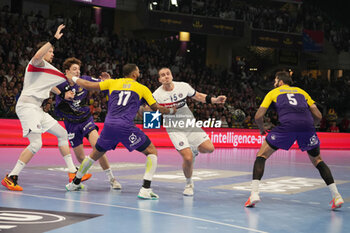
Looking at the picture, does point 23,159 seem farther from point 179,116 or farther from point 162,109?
point 179,116

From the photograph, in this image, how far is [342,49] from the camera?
38.4 meters

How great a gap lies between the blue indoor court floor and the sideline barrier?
561cm

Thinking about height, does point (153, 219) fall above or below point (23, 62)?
below

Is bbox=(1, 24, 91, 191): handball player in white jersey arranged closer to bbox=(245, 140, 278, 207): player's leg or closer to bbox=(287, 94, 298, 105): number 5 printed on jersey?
bbox=(245, 140, 278, 207): player's leg

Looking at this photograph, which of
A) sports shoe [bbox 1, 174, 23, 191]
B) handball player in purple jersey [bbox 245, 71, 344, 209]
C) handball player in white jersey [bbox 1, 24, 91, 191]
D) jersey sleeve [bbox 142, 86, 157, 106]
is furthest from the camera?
handball player in white jersey [bbox 1, 24, 91, 191]

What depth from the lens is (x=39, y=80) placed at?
8.27 meters

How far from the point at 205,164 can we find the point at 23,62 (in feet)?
33.9

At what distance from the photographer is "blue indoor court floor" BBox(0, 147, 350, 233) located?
229 inches

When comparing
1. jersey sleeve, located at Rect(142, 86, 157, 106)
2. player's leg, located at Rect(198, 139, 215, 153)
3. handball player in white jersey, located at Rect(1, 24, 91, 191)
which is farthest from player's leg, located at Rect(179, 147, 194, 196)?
handball player in white jersey, located at Rect(1, 24, 91, 191)

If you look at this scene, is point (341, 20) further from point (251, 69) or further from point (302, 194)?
point (302, 194)

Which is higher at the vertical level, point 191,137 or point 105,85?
point 105,85

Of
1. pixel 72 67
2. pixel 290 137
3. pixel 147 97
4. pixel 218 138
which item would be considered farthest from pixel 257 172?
pixel 218 138

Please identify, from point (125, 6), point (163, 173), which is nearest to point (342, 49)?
point (125, 6)

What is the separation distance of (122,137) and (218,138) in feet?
46.6
